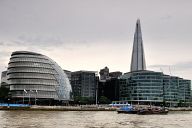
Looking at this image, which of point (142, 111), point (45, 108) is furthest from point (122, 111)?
point (45, 108)

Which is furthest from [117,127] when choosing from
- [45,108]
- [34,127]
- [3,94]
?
[3,94]

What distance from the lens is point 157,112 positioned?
495 feet

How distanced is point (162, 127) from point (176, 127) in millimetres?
3116

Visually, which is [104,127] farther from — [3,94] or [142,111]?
[3,94]

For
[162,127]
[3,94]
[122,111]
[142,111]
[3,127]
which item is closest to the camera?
[3,127]

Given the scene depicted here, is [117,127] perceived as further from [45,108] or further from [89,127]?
[45,108]

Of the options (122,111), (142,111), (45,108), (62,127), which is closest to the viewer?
(62,127)

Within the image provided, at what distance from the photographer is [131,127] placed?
6544 centimetres

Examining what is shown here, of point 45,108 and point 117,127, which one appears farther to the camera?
point 45,108

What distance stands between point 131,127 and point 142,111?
267 ft

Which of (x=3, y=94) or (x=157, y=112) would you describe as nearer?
(x=157, y=112)

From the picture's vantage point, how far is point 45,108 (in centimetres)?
16962

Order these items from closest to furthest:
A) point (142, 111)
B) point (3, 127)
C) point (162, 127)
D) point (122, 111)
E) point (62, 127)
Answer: point (3, 127)
point (62, 127)
point (162, 127)
point (142, 111)
point (122, 111)

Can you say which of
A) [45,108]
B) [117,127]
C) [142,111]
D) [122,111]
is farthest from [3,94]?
[117,127]
